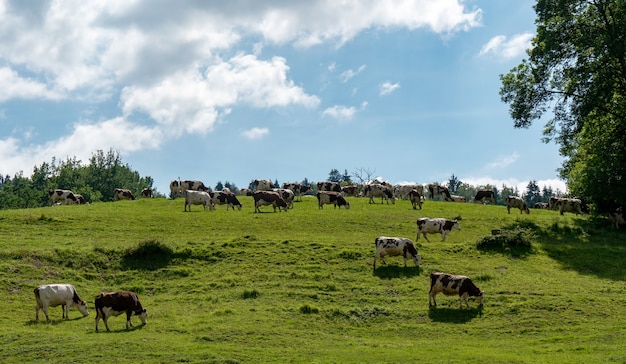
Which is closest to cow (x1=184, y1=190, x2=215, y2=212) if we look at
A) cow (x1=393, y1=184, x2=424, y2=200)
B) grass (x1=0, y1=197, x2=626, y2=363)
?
grass (x1=0, y1=197, x2=626, y2=363)

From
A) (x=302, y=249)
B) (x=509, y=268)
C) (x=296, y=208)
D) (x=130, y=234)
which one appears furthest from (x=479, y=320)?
(x=296, y=208)

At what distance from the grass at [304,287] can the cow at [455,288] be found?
536mm

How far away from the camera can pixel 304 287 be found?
97.0 ft

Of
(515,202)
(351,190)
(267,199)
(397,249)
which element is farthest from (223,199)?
(515,202)

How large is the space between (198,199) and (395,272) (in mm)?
23100

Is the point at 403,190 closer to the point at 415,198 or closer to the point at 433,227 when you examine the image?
the point at 415,198

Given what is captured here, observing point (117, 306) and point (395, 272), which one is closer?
point (117, 306)

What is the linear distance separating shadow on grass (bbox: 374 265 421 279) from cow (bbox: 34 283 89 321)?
1391 cm

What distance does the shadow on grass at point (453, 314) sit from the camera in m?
25.4

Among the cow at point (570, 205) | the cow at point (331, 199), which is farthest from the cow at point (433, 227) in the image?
the cow at point (570, 205)

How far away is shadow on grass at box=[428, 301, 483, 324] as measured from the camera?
25.4m

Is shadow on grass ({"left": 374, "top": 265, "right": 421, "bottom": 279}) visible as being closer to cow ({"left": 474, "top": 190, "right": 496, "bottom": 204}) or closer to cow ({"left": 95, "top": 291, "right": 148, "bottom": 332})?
cow ({"left": 95, "top": 291, "right": 148, "bottom": 332})

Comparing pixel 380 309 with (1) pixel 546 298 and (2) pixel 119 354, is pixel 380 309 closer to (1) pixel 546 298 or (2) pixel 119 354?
(1) pixel 546 298

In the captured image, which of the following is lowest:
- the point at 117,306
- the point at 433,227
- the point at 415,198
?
the point at 117,306
